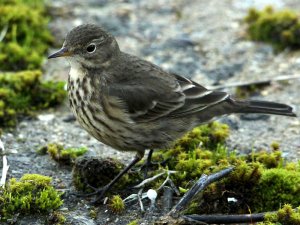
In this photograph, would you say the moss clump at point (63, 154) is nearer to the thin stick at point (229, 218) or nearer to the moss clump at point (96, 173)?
the moss clump at point (96, 173)

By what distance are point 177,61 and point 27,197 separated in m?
3.65

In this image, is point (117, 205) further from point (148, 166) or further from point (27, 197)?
point (148, 166)

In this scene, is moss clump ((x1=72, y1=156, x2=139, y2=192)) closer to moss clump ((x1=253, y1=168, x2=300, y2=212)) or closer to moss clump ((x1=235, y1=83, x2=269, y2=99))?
moss clump ((x1=253, y1=168, x2=300, y2=212))

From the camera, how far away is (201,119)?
6.58 metres

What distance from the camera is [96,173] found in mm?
5992

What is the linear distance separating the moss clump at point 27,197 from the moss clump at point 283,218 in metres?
1.69

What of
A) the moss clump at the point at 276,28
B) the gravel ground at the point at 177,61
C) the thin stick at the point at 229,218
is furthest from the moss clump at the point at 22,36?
the thin stick at the point at 229,218

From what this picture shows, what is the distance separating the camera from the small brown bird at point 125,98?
6062mm

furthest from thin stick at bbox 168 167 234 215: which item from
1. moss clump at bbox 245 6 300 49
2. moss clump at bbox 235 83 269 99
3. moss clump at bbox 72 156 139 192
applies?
moss clump at bbox 245 6 300 49

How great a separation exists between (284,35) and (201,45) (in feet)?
3.55

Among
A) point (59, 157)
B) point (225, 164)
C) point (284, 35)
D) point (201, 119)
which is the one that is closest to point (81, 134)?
point (59, 157)

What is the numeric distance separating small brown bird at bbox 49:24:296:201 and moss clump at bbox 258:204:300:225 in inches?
60.4

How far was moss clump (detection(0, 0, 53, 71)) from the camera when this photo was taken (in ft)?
26.0

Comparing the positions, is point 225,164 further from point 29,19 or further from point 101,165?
point 29,19
